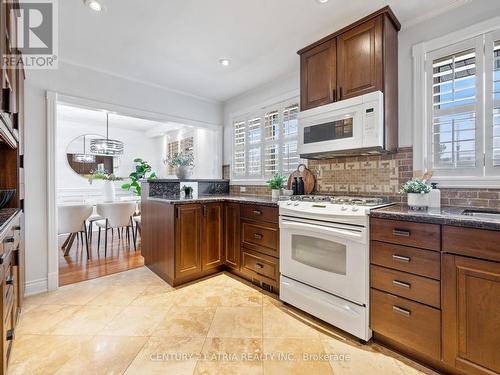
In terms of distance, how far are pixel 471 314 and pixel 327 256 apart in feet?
2.73

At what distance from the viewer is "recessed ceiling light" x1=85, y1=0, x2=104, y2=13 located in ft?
5.88

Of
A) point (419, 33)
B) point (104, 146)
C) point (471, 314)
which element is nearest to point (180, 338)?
point (471, 314)

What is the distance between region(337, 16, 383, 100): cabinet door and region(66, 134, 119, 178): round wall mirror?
598cm

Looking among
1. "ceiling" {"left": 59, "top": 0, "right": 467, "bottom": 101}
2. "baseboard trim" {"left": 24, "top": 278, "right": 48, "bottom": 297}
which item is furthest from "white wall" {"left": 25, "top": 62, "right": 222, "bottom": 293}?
"ceiling" {"left": 59, "top": 0, "right": 467, "bottom": 101}

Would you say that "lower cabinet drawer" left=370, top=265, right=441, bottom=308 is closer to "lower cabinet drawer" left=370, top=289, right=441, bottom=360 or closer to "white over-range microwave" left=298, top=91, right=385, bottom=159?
"lower cabinet drawer" left=370, top=289, right=441, bottom=360

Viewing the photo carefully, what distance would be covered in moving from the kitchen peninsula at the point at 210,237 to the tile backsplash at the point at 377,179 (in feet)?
2.33

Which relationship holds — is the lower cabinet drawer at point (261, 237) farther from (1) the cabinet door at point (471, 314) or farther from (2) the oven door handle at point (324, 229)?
(1) the cabinet door at point (471, 314)

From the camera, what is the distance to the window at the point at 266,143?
310cm

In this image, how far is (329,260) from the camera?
1.85 meters

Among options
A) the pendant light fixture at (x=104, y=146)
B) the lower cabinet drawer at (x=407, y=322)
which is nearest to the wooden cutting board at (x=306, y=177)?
the lower cabinet drawer at (x=407, y=322)

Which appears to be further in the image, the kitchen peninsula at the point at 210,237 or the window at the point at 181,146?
the window at the point at 181,146

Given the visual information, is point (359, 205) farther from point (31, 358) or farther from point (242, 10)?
point (31, 358)

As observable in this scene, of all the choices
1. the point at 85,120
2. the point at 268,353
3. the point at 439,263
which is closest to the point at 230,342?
the point at 268,353

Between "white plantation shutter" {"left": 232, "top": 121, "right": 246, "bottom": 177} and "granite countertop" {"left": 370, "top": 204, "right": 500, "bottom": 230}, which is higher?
"white plantation shutter" {"left": 232, "top": 121, "right": 246, "bottom": 177}
